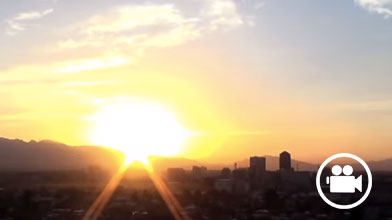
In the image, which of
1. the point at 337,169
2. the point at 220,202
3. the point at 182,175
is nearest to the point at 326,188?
the point at 337,169

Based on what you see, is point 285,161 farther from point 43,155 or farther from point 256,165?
point 43,155

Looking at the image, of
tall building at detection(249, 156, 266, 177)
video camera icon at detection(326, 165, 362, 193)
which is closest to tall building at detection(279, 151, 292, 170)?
tall building at detection(249, 156, 266, 177)

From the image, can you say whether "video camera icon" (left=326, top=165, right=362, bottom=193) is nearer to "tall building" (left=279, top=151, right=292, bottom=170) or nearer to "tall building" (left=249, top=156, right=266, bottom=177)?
"tall building" (left=279, top=151, right=292, bottom=170)

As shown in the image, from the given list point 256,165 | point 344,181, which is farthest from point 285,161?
point 344,181

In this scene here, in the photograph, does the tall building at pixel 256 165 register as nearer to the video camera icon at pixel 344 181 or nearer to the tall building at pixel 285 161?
the tall building at pixel 285 161

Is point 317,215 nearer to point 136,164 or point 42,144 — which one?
point 136,164

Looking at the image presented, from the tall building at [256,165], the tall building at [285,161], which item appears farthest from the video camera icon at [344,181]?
the tall building at [256,165]
